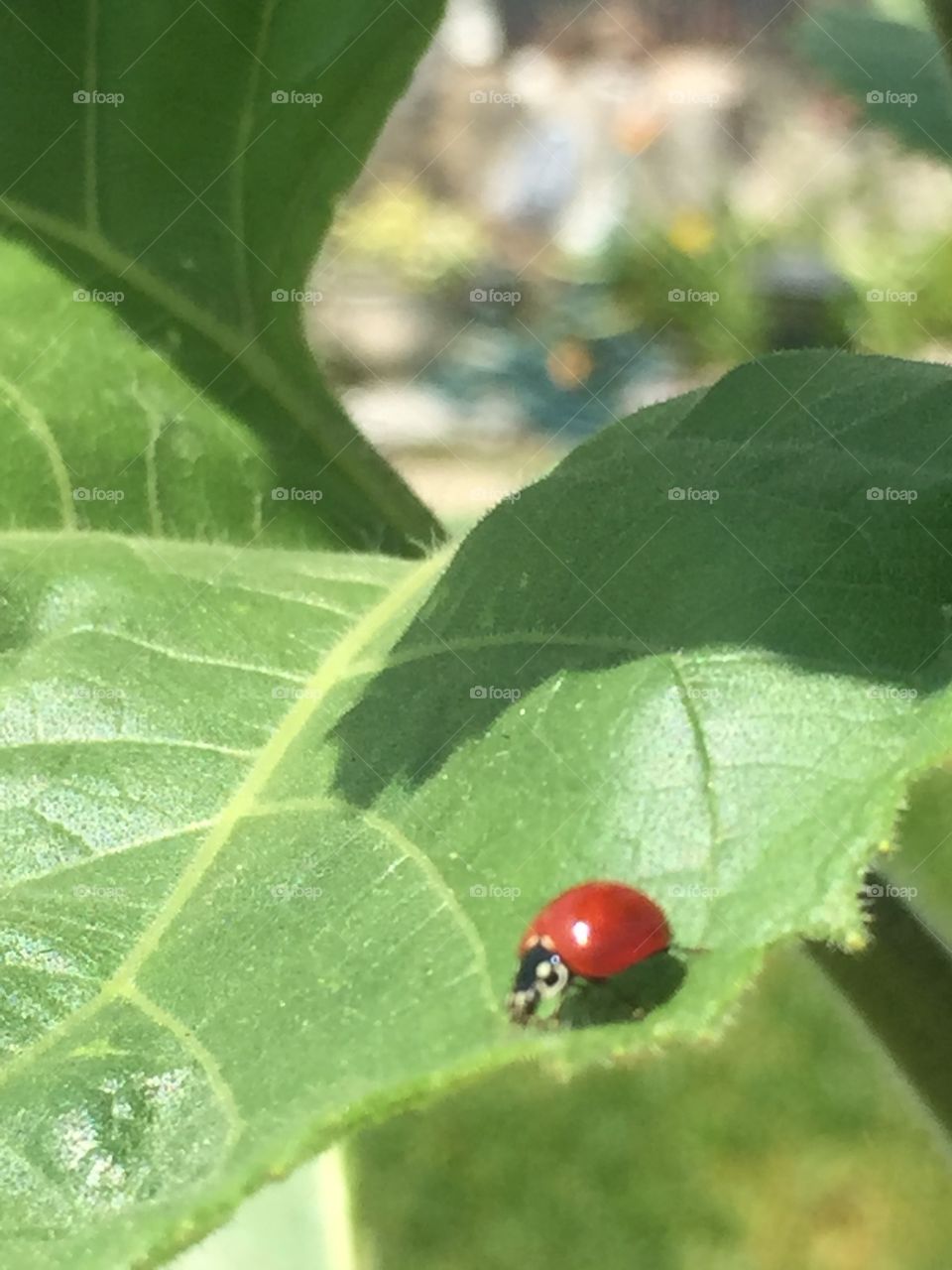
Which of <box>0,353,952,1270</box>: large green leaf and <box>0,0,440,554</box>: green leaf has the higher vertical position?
<box>0,0,440,554</box>: green leaf

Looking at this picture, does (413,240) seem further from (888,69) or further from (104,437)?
(104,437)

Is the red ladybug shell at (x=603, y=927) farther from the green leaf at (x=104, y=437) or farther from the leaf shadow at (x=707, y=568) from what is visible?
the green leaf at (x=104, y=437)

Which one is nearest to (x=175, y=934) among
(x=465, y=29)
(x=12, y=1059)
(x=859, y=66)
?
(x=12, y=1059)

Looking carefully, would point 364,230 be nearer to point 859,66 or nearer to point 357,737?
point 859,66

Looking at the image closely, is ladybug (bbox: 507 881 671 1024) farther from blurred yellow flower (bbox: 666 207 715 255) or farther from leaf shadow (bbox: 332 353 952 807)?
blurred yellow flower (bbox: 666 207 715 255)

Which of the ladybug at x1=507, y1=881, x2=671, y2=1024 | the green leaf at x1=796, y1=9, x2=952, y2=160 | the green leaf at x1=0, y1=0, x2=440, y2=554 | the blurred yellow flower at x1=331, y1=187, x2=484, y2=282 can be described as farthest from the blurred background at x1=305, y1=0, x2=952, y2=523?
the ladybug at x1=507, y1=881, x2=671, y2=1024

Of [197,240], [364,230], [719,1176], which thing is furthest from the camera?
[364,230]
